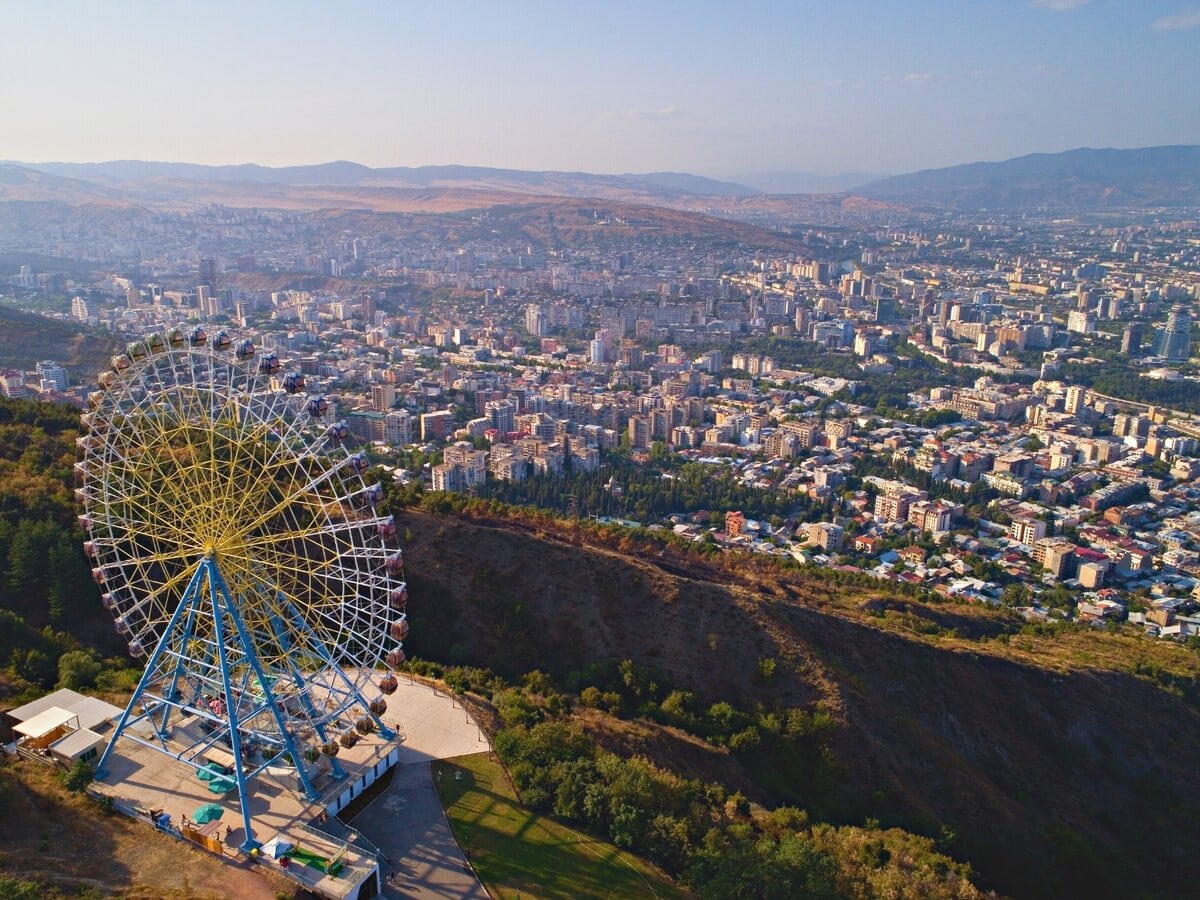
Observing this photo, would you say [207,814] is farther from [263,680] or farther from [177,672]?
[177,672]

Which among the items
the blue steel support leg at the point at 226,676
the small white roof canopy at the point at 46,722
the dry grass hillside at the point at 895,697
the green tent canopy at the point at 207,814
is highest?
the blue steel support leg at the point at 226,676

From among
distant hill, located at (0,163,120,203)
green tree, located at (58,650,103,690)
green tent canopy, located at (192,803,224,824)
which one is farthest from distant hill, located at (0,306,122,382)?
distant hill, located at (0,163,120,203)

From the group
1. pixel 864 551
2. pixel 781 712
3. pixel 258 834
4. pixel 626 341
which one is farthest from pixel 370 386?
pixel 258 834

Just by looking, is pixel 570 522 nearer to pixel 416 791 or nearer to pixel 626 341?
pixel 416 791

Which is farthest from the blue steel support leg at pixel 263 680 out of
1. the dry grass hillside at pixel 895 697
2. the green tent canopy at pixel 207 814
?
the dry grass hillside at pixel 895 697

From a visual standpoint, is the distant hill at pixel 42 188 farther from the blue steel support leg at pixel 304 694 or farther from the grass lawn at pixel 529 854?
the grass lawn at pixel 529 854

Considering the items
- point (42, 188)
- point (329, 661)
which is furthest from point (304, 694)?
point (42, 188)
